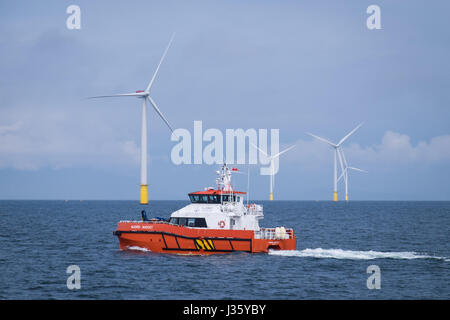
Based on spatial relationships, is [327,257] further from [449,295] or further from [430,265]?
[449,295]

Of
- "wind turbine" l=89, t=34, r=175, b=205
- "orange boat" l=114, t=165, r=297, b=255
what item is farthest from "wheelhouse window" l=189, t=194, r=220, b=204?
"wind turbine" l=89, t=34, r=175, b=205

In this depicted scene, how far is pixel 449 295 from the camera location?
30219mm

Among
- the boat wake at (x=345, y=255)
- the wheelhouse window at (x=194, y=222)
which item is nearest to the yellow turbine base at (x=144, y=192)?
the boat wake at (x=345, y=255)

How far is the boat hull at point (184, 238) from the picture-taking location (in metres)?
40.8

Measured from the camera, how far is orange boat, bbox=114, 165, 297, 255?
134 ft

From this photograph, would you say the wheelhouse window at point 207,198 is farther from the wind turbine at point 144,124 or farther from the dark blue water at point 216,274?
the wind turbine at point 144,124

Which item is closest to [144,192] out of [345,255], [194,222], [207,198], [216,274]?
[207,198]

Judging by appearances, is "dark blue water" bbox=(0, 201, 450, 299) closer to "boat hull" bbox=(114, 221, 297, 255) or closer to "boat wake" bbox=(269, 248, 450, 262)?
"boat wake" bbox=(269, 248, 450, 262)

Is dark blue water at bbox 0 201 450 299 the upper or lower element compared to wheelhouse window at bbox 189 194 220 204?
lower

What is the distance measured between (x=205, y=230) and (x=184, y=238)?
5.65 ft

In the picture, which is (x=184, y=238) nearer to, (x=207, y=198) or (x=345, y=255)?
(x=207, y=198)

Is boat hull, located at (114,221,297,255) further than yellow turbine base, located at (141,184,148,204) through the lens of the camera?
No
